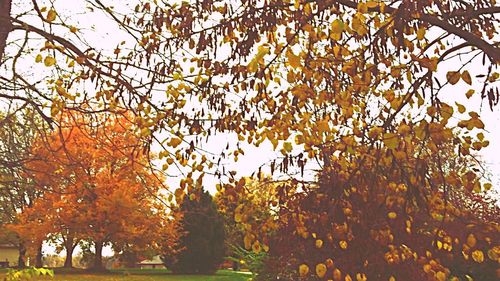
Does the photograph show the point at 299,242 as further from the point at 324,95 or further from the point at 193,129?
the point at 324,95

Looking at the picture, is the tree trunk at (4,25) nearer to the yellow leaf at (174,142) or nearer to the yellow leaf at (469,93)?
the yellow leaf at (174,142)

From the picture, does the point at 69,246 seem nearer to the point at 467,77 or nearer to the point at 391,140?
the point at 391,140

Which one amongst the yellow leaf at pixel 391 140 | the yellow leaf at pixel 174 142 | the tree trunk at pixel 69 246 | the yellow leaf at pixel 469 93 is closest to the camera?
the yellow leaf at pixel 391 140

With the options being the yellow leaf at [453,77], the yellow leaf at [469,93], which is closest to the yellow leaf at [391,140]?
the yellow leaf at [453,77]

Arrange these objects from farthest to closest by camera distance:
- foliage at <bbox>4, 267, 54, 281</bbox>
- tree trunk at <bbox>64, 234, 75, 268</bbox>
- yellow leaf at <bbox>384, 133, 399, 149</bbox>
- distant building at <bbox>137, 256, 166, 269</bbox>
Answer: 1. distant building at <bbox>137, 256, 166, 269</bbox>
2. tree trunk at <bbox>64, 234, 75, 268</bbox>
3. foliage at <bbox>4, 267, 54, 281</bbox>
4. yellow leaf at <bbox>384, 133, 399, 149</bbox>

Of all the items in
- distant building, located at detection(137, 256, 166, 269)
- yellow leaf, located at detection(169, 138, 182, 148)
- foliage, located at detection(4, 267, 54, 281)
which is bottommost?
foliage, located at detection(4, 267, 54, 281)

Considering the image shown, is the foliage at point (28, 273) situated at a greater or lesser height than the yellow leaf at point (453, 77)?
lesser

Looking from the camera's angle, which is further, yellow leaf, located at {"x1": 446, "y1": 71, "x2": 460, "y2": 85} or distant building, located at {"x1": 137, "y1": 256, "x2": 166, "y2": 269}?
distant building, located at {"x1": 137, "y1": 256, "x2": 166, "y2": 269}

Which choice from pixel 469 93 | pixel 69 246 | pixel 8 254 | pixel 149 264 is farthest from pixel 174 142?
pixel 149 264

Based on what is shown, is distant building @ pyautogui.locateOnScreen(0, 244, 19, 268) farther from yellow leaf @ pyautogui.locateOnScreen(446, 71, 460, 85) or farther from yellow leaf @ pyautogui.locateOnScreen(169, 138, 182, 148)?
yellow leaf @ pyautogui.locateOnScreen(446, 71, 460, 85)

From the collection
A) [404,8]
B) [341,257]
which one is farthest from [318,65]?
[341,257]

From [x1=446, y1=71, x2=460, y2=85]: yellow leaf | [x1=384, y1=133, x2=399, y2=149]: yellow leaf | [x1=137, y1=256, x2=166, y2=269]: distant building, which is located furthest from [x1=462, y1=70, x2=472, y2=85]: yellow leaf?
[x1=137, y1=256, x2=166, y2=269]: distant building

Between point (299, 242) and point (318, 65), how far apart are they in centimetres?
461

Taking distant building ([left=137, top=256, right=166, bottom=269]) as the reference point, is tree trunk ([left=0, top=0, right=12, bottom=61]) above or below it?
below
